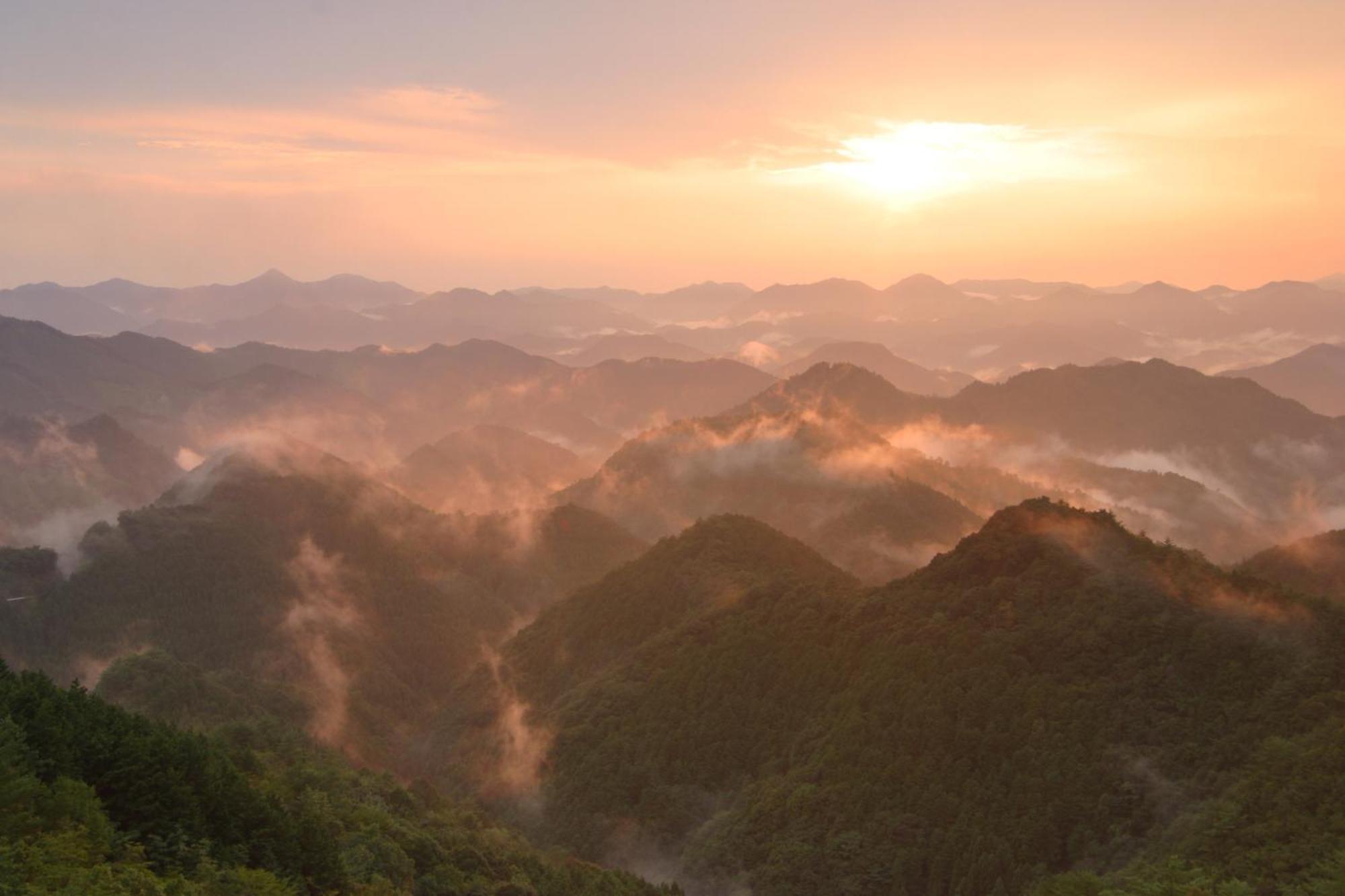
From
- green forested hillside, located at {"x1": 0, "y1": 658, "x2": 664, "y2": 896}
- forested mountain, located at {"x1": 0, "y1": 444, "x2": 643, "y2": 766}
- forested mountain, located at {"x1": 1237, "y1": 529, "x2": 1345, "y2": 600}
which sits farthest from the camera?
forested mountain, located at {"x1": 0, "y1": 444, "x2": 643, "y2": 766}

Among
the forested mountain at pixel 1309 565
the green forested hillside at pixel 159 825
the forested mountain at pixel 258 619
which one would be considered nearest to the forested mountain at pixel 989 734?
the green forested hillside at pixel 159 825

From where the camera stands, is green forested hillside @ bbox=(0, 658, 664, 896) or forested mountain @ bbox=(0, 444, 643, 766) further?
forested mountain @ bbox=(0, 444, 643, 766)

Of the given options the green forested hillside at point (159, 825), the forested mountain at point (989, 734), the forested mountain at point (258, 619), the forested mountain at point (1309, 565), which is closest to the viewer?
the green forested hillside at point (159, 825)

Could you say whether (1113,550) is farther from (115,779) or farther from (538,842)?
(115,779)

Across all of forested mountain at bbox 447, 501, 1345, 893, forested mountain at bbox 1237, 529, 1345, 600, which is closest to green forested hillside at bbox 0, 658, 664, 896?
forested mountain at bbox 447, 501, 1345, 893

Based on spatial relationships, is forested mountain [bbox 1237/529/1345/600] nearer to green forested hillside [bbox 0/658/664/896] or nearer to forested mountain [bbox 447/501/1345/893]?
forested mountain [bbox 447/501/1345/893]

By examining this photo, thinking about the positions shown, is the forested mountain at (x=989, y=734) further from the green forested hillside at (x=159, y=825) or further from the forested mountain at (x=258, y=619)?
the forested mountain at (x=258, y=619)

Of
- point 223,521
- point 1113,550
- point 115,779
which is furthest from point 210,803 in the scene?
point 223,521
